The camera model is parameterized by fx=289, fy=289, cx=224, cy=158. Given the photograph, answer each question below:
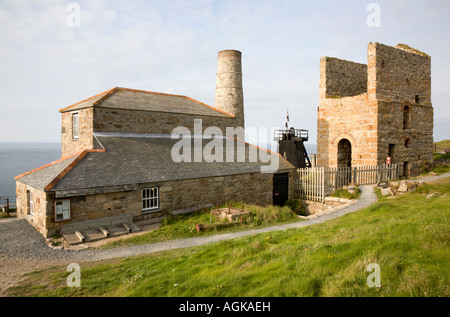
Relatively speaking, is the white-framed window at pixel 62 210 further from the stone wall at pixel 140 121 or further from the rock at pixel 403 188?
the rock at pixel 403 188

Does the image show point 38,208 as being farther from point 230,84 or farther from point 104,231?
point 230,84

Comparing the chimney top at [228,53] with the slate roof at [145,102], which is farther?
the chimney top at [228,53]

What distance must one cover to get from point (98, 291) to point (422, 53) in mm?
29616

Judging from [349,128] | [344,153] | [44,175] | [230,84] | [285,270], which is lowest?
[285,270]

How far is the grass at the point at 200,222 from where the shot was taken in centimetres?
1206

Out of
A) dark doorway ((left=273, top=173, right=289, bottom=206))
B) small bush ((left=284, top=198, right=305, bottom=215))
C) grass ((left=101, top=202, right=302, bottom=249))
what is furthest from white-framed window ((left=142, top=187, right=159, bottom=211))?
small bush ((left=284, top=198, right=305, bottom=215))

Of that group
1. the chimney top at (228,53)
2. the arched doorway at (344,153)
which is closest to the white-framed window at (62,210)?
the chimney top at (228,53)

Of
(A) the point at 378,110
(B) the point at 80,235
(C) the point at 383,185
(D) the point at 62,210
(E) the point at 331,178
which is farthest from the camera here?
(A) the point at 378,110

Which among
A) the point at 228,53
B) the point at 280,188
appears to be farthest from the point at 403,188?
the point at 228,53

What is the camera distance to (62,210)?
39.4 feet

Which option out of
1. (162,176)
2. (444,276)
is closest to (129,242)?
(162,176)

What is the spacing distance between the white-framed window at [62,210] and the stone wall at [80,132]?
4.79 m

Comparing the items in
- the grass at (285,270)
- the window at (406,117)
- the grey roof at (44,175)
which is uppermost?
the window at (406,117)

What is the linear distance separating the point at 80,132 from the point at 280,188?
1352cm
